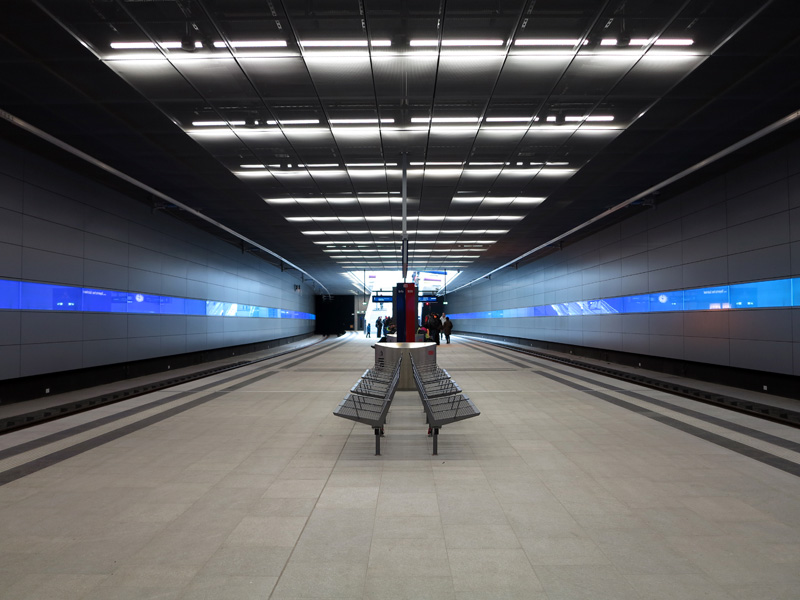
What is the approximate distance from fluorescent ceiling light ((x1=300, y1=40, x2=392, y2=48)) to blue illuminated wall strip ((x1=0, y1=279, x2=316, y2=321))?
7.36m

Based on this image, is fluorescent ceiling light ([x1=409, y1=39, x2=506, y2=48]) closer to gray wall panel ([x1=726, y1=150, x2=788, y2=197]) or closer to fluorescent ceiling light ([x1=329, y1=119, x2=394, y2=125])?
fluorescent ceiling light ([x1=329, y1=119, x2=394, y2=125])

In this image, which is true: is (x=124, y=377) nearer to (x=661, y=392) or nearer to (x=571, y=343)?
(x=661, y=392)

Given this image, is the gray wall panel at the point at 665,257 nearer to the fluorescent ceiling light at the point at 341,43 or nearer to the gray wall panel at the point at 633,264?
the gray wall panel at the point at 633,264

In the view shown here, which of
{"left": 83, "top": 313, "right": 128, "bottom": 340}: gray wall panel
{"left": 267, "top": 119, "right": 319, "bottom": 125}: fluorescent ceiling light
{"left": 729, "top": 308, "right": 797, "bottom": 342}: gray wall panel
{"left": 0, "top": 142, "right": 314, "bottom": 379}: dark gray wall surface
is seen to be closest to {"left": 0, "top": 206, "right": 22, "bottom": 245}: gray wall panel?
{"left": 0, "top": 142, "right": 314, "bottom": 379}: dark gray wall surface

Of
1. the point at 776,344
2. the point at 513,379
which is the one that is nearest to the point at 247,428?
the point at 513,379

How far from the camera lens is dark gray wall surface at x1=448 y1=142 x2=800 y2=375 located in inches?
393

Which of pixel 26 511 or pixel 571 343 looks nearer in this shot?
pixel 26 511

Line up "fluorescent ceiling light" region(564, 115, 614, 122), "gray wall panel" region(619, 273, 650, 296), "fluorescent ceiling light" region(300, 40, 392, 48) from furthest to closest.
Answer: "gray wall panel" region(619, 273, 650, 296) → "fluorescent ceiling light" region(564, 115, 614, 122) → "fluorescent ceiling light" region(300, 40, 392, 48)

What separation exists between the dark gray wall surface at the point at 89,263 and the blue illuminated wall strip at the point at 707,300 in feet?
48.8

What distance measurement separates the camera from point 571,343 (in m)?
23.0

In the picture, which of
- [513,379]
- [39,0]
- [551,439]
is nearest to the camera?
[39,0]

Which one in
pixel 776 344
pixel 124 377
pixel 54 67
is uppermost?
pixel 54 67

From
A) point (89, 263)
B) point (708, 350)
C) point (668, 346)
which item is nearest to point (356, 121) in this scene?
point (89, 263)

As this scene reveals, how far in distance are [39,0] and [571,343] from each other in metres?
21.6
